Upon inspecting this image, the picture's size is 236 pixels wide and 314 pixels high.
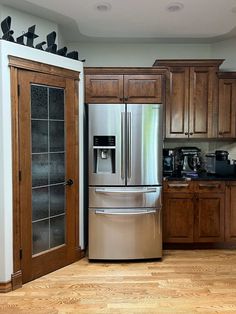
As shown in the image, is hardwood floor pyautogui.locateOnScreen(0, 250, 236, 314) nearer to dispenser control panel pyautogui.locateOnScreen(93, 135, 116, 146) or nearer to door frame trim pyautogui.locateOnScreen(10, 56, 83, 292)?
door frame trim pyautogui.locateOnScreen(10, 56, 83, 292)

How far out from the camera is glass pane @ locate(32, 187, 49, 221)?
3349 mm

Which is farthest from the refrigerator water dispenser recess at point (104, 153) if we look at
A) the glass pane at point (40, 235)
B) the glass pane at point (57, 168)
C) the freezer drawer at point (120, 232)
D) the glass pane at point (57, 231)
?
the glass pane at point (40, 235)

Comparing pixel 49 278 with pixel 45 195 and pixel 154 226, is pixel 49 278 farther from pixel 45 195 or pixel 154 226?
pixel 154 226

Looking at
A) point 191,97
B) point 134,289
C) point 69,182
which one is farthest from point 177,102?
point 134,289

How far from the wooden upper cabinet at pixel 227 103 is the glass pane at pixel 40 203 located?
98.3 inches

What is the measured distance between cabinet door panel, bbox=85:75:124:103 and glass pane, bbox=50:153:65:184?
0.77m

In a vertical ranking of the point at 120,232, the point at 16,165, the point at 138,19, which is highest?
the point at 138,19

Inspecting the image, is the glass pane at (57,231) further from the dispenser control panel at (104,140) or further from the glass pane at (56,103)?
the glass pane at (56,103)

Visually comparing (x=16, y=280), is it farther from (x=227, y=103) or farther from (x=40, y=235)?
(x=227, y=103)

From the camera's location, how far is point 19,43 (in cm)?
312

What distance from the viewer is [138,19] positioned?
375 cm

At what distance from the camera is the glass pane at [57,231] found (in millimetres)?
3555

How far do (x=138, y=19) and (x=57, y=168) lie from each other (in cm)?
200

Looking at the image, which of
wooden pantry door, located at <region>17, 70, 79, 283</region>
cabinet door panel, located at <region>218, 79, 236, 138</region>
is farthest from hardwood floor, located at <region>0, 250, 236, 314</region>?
cabinet door panel, located at <region>218, 79, 236, 138</region>
